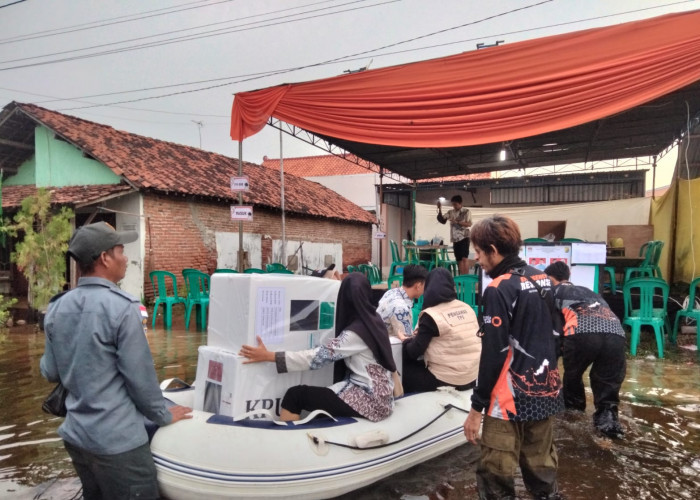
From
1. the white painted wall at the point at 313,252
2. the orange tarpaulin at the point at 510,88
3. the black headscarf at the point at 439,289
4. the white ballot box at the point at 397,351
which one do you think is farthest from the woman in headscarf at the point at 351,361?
the white painted wall at the point at 313,252

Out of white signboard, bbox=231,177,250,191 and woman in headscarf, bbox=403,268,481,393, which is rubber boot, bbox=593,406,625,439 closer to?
woman in headscarf, bbox=403,268,481,393

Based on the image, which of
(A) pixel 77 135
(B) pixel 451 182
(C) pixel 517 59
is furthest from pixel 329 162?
(C) pixel 517 59

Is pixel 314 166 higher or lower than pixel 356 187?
higher

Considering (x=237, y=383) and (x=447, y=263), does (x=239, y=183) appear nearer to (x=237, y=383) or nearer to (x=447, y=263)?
(x=237, y=383)

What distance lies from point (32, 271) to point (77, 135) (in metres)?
4.04

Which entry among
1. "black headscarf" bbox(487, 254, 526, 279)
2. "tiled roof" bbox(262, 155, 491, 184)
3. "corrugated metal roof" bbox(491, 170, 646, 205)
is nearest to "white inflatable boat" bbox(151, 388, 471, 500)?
"black headscarf" bbox(487, 254, 526, 279)

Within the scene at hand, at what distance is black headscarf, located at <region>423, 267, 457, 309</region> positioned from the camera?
3420 mm

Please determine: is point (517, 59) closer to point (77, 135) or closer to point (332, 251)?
point (77, 135)

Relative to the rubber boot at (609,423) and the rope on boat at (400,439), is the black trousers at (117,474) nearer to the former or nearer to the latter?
the rope on boat at (400,439)

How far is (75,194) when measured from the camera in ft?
35.6

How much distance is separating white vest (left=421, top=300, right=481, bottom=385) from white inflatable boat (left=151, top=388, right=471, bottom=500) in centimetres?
66

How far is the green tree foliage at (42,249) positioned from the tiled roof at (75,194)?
0.66 m

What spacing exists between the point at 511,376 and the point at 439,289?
1259 mm

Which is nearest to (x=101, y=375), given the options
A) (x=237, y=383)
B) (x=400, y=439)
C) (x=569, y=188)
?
(x=237, y=383)
